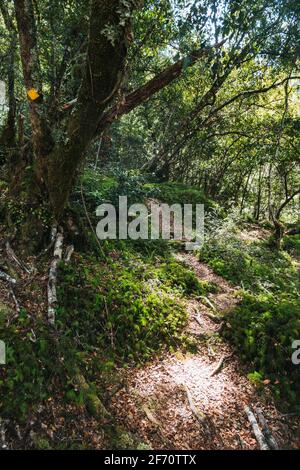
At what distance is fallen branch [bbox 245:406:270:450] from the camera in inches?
149

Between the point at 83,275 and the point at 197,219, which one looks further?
the point at 197,219

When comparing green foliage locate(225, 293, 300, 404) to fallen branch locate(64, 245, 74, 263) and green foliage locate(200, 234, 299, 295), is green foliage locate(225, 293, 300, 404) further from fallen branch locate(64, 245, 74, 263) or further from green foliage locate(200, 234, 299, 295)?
fallen branch locate(64, 245, 74, 263)

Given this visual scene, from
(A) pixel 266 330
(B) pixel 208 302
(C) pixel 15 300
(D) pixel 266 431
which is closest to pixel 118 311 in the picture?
(C) pixel 15 300

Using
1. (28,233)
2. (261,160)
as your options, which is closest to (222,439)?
(28,233)

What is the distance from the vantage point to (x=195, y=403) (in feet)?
14.3

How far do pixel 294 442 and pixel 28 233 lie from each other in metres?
5.04

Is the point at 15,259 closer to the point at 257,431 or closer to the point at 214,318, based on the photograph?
the point at 214,318

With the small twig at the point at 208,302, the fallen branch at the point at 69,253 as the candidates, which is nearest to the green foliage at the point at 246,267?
the small twig at the point at 208,302

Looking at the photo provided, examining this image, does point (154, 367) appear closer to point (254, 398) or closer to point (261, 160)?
point (254, 398)

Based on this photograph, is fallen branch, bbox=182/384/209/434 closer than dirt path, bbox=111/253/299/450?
No

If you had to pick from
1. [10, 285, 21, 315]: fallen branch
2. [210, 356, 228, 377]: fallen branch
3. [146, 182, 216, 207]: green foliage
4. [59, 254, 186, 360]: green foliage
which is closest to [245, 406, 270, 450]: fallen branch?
[210, 356, 228, 377]: fallen branch

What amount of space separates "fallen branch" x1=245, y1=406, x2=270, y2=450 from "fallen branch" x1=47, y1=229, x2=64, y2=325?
2948 millimetres

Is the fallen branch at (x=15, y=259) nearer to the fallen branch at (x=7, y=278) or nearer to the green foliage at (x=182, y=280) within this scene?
the fallen branch at (x=7, y=278)

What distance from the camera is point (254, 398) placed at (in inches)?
177
